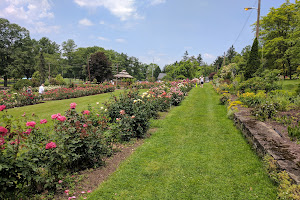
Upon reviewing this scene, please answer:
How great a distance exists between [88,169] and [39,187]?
0.87m

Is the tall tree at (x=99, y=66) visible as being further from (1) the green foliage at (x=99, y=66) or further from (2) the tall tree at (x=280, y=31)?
(2) the tall tree at (x=280, y=31)

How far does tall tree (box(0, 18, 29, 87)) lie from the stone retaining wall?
1808 inches

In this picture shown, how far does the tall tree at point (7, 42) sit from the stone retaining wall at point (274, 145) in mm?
45930

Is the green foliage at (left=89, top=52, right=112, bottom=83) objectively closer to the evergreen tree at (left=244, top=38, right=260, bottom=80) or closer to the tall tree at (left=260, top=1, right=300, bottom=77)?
the tall tree at (left=260, top=1, right=300, bottom=77)

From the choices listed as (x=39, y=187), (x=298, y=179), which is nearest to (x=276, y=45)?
(x=298, y=179)

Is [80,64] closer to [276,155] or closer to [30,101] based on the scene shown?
[30,101]

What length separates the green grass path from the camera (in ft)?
8.96

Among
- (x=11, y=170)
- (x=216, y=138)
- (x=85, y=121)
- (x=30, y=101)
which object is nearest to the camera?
(x=11, y=170)

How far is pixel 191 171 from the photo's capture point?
3346 millimetres

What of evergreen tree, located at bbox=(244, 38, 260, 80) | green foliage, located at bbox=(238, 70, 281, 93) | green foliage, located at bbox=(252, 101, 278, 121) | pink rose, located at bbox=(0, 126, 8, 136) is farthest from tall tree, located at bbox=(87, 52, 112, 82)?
pink rose, located at bbox=(0, 126, 8, 136)

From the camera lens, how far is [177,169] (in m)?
3.41

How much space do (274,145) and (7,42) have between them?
5077cm

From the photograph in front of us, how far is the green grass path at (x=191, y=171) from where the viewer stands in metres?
2.73

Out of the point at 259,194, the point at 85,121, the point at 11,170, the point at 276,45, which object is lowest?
the point at 259,194
